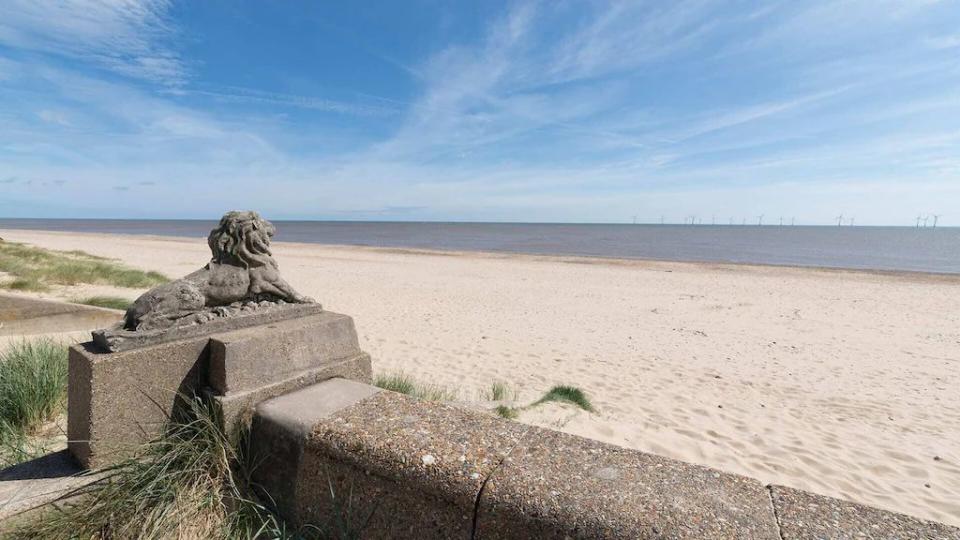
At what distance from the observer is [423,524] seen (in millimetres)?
1978

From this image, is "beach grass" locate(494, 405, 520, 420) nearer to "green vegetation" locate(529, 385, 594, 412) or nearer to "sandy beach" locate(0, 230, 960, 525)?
"sandy beach" locate(0, 230, 960, 525)

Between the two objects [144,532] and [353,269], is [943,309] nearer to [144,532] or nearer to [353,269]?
[144,532]

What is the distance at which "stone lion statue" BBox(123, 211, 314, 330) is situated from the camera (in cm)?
302

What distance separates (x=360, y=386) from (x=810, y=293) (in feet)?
61.6

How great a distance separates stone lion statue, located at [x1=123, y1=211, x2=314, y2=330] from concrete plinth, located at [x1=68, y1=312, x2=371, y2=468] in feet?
1.06

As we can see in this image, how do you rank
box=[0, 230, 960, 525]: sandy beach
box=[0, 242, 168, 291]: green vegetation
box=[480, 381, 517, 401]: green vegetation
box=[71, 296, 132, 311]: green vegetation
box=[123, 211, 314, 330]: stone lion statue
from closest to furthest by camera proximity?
box=[123, 211, 314, 330]: stone lion statue
box=[0, 230, 960, 525]: sandy beach
box=[480, 381, 517, 401]: green vegetation
box=[71, 296, 132, 311]: green vegetation
box=[0, 242, 168, 291]: green vegetation

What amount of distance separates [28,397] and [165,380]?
207 cm

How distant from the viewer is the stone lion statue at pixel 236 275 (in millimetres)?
3016

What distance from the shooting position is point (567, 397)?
5.80 meters

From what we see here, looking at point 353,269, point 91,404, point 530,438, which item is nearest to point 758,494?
point 530,438

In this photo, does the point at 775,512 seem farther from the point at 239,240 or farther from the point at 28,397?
the point at 28,397

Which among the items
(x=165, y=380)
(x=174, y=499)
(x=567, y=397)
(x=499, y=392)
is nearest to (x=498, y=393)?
(x=499, y=392)

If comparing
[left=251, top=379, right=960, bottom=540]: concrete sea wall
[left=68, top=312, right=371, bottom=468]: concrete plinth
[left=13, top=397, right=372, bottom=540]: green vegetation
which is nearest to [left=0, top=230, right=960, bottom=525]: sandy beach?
[left=251, top=379, right=960, bottom=540]: concrete sea wall

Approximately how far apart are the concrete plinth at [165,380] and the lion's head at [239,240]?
0.65 meters
